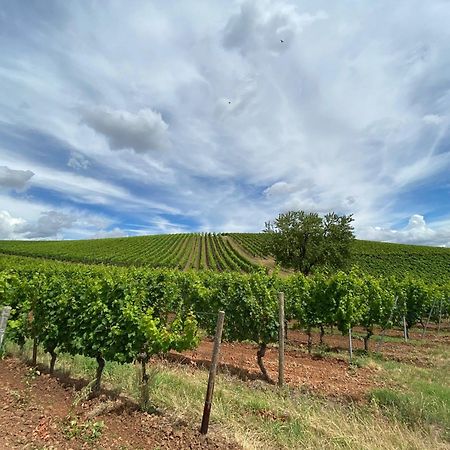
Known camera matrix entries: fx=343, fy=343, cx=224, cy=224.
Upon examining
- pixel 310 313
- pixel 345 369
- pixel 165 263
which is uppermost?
pixel 165 263

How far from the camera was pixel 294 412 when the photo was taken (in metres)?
6.08

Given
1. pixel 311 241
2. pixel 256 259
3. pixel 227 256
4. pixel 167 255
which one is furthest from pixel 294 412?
pixel 167 255

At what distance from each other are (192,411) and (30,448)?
7.95 ft

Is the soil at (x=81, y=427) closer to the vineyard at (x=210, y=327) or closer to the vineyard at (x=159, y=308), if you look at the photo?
the vineyard at (x=210, y=327)

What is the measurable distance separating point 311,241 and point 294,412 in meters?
27.4

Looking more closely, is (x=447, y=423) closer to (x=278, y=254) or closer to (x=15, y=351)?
(x=15, y=351)

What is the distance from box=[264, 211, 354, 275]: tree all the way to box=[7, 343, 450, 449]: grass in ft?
76.2

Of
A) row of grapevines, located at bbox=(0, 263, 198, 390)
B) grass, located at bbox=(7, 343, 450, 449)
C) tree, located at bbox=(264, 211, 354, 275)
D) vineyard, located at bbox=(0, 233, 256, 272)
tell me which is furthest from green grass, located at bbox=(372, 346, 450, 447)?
vineyard, located at bbox=(0, 233, 256, 272)

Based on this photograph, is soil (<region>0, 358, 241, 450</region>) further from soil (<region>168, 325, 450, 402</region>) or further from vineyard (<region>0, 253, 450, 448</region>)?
soil (<region>168, 325, 450, 402</region>)

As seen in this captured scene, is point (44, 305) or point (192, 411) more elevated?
point (44, 305)

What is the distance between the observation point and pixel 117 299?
7191 mm

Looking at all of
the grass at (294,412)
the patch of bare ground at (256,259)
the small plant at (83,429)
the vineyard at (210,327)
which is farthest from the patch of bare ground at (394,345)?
the patch of bare ground at (256,259)

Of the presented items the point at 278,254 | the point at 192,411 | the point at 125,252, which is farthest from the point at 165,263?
the point at 192,411

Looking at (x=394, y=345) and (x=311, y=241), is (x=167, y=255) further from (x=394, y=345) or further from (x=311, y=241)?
(x=394, y=345)
